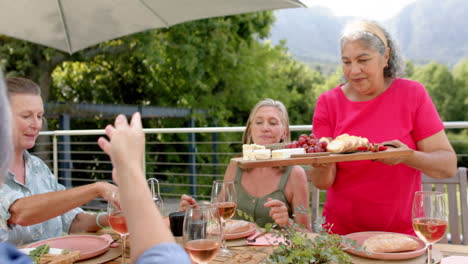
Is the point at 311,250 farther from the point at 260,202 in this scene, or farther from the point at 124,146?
the point at 260,202

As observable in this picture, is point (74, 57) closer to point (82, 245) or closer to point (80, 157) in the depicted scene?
point (80, 157)

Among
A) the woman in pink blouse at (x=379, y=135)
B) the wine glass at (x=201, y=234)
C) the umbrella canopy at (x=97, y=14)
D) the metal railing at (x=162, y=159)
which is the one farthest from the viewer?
the metal railing at (x=162, y=159)

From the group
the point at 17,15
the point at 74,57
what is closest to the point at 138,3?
the point at 17,15

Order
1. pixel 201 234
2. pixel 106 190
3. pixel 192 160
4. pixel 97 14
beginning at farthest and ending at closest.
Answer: pixel 192 160 → pixel 97 14 → pixel 106 190 → pixel 201 234

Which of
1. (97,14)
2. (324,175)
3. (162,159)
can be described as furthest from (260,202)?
(162,159)

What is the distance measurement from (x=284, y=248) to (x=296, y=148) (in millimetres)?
647

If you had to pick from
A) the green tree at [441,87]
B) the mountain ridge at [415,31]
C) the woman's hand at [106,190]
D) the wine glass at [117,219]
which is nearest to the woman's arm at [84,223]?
the woman's hand at [106,190]

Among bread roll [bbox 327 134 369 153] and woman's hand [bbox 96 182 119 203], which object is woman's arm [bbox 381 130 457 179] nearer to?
bread roll [bbox 327 134 369 153]

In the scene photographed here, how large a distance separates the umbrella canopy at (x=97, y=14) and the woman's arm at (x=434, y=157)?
117 centimetres

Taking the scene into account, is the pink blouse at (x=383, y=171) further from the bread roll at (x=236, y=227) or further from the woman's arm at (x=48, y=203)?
the woman's arm at (x=48, y=203)

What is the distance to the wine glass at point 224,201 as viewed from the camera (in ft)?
4.76

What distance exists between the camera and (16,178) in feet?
6.00

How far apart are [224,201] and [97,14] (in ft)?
6.58

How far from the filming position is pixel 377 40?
1847mm
